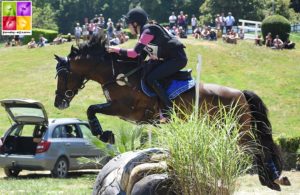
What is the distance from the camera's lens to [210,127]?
23.9ft

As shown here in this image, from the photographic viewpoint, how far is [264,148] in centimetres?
1105

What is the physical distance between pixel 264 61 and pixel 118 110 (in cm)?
3056

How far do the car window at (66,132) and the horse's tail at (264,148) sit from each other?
809 cm

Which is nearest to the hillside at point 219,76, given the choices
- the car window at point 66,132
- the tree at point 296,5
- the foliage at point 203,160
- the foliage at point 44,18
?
the car window at point 66,132

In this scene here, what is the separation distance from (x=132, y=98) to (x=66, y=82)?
1.23m

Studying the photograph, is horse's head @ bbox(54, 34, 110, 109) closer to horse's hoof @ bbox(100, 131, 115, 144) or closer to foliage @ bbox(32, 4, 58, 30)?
horse's hoof @ bbox(100, 131, 115, 144)

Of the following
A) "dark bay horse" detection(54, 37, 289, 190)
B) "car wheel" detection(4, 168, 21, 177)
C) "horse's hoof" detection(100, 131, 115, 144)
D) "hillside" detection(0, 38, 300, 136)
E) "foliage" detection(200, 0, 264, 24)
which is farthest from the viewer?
"foliage" detection(200, 0, 264, 24)

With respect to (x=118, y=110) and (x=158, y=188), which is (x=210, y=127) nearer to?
(x=158, y=188)

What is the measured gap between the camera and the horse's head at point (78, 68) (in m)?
11.2

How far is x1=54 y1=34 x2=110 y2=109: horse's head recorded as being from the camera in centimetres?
1120

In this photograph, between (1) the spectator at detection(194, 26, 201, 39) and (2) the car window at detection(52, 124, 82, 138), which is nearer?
(2) the car window at detection(52, 124, 82, 138)

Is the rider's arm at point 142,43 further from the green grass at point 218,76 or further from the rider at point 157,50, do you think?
the green grass at point 218,76

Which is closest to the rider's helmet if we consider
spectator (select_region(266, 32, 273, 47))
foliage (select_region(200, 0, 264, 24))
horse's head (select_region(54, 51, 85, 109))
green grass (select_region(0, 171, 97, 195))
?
horse's head (select_region(54, 51, 85, 109))

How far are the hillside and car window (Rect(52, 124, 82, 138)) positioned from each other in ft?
25.6
